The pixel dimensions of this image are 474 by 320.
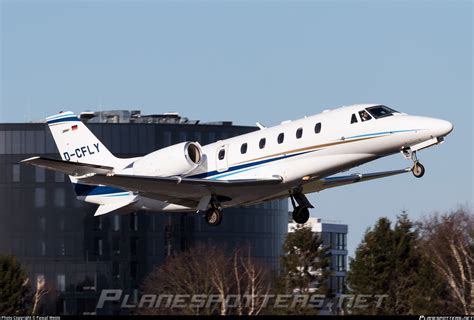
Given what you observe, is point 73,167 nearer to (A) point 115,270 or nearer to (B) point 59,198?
(B) point 59,198

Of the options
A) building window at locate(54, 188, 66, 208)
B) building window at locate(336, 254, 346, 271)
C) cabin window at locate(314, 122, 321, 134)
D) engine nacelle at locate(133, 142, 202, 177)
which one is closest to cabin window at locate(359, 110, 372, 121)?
cabin window at locate(314, 122, 321, 134)

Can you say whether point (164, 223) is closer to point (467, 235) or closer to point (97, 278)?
point (97, 278)

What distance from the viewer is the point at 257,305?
4281 centimetres

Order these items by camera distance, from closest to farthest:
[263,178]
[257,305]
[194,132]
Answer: [263,178] → [257,305] → [194,132]

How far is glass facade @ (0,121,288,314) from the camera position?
196 ft

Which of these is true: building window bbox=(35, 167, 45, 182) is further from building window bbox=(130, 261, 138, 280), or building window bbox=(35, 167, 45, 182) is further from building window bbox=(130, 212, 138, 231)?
building window bbox=(130, 261, 138, 280)

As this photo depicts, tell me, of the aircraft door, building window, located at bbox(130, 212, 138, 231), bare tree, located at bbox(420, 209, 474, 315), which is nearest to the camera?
the aircraft door

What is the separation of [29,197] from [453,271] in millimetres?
23215

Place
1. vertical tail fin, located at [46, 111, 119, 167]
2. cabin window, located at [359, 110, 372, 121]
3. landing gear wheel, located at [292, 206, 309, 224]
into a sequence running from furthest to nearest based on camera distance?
vertical tail fin, located at [46, 111, 119, 167], landing gear wheel, located at [292, 206, 309, 224], cabin window, located at [359, 110, 372, 121]

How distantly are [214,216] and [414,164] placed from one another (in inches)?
236

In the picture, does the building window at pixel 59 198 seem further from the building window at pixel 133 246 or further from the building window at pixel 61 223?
the building window at pixel 133 246

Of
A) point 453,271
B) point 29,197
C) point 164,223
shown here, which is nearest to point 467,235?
point 453,271

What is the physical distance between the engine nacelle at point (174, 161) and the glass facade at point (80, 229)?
80.3ft

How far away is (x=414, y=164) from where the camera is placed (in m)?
30.8
